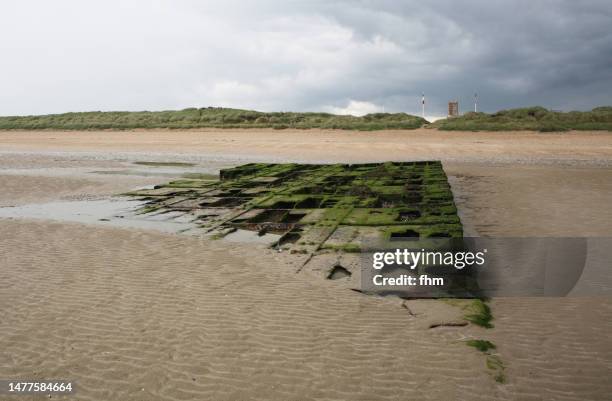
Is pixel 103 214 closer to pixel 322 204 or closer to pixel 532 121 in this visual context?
pixel 322 204

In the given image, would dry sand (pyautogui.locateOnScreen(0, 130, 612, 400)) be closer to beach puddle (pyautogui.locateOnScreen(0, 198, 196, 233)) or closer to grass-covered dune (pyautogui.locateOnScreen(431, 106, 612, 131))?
beach puddle (pyautogui.locateOnScreen(0, 198, 196, 233))

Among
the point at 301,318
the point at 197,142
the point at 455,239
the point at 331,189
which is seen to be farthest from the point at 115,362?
the point at 197,142

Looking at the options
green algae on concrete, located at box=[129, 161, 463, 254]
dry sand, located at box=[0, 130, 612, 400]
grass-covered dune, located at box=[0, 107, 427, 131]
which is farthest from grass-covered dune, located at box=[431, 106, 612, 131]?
dry sand, located at box=[0, 130, 612, 400]

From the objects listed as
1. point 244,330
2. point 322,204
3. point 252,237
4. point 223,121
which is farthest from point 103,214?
point 223,121

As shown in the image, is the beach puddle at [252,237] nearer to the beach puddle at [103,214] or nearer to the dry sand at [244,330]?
the dry sand at [244,330]

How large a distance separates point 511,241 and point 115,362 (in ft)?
21.4

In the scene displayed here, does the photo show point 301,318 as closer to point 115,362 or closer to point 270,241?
point 115,362

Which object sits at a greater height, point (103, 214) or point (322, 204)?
point (322, 204)

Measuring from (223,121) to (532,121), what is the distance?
29011mm

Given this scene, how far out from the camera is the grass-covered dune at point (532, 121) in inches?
1387

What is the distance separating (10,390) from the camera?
4016 mm

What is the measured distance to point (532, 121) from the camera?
39312 mm

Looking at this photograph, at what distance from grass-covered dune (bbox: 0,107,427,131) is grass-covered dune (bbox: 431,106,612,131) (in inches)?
155

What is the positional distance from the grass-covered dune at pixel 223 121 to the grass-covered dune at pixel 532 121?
3946 millimetres
